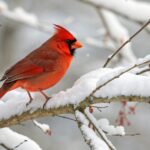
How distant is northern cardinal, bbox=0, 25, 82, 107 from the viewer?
2.95m

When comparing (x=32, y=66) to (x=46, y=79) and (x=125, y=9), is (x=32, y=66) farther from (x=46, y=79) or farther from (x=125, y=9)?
(x=125, y=9)

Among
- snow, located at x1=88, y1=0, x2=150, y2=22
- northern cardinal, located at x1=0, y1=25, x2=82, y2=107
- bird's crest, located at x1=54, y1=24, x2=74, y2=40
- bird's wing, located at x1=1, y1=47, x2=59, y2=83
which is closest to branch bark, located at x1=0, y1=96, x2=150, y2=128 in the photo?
northern cardinal, located at x1=0, y1=25, x2=82, y2=107

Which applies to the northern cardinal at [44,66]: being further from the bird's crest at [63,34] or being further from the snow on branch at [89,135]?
the snow on branch at [89,135]

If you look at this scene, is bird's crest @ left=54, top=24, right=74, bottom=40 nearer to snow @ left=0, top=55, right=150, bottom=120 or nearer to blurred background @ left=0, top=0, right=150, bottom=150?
snow @ left=0, top=55, right=150, bottom=120

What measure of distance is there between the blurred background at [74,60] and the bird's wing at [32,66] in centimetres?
381

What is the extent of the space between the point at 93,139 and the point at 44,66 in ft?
3.45

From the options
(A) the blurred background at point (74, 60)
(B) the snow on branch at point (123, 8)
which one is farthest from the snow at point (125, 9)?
(A) the blurred background at point (74, 60)

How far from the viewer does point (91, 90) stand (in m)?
2.27

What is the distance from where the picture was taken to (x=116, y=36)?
15.1ft

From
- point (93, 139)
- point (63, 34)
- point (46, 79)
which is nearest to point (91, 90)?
point (93, 139)

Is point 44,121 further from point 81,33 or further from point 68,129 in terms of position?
point 81,33

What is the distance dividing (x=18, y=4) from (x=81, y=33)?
1.16m

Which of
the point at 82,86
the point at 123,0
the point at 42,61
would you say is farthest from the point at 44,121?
the point at 82,86

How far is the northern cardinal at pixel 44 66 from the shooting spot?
2945mm
